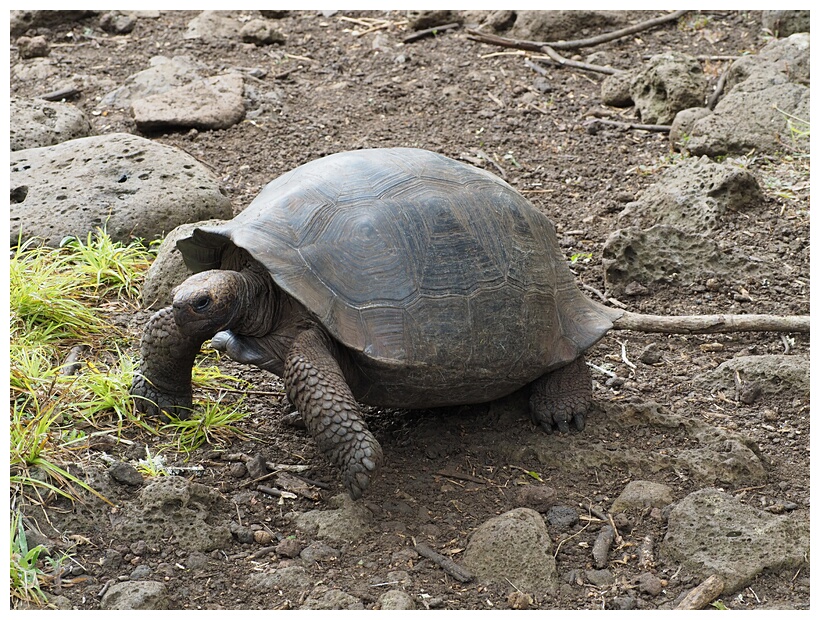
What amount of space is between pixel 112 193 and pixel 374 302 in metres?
2.65

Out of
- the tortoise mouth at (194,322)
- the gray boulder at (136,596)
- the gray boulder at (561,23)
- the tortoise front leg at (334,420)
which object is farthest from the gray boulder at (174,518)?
the gray boulder at (561,23)

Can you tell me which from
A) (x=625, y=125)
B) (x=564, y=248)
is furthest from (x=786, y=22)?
(x=564, y=248)

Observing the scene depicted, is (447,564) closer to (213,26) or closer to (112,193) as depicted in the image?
(112,193)

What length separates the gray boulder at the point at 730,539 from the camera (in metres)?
3.03

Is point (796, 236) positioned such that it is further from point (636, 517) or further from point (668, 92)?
point (636, 517)

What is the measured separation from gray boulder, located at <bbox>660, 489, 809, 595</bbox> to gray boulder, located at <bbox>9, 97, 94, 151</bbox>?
16.7ft

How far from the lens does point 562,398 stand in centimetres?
390

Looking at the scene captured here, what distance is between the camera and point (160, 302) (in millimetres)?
4699

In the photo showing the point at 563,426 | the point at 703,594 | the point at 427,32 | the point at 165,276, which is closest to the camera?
the point at 703,594

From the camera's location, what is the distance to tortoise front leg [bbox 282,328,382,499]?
3301mm

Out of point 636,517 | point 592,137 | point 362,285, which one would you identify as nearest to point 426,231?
point 362,285

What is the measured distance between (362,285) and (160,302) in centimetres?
173

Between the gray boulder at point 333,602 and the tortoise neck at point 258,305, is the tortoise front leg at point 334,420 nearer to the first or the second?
the tortoise neck at point 258,305

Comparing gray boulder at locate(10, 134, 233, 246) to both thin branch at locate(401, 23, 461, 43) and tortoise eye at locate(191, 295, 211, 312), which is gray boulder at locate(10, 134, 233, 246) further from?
thin branch at locate(401, 23, 461, 43)
